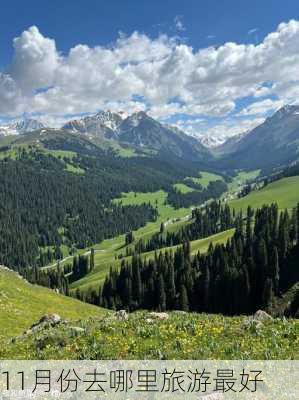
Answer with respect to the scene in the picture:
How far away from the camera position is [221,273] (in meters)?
152

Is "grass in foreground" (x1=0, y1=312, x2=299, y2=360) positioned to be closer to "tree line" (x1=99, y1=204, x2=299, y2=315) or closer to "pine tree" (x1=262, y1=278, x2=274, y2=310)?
"tree line" (x1=99, y1=204, x2=299, y2=315)

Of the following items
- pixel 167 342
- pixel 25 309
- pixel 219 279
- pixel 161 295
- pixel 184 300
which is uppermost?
pixel 219 279

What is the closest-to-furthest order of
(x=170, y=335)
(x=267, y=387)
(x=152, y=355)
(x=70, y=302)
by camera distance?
1. (x=267, y=387)
2. (x=152, y=355)
3. (x=170, y=335)
4. (x=70, y=302)

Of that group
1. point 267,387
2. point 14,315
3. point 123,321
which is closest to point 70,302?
point 14,315

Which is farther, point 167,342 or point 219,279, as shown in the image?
point 219,279

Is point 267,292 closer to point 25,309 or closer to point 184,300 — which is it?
point 184,300

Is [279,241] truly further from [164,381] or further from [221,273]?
[164,381]

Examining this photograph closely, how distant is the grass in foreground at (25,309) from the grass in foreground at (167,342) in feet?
94.0

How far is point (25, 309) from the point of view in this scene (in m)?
72.9

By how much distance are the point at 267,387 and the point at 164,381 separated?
13.2ft

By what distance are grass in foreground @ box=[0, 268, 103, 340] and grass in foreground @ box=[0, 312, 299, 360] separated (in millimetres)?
28647

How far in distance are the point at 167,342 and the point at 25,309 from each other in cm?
5546

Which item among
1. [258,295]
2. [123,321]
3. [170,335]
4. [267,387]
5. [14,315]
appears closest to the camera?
[267,387]

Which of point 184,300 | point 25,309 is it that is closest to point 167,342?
point 25,309
